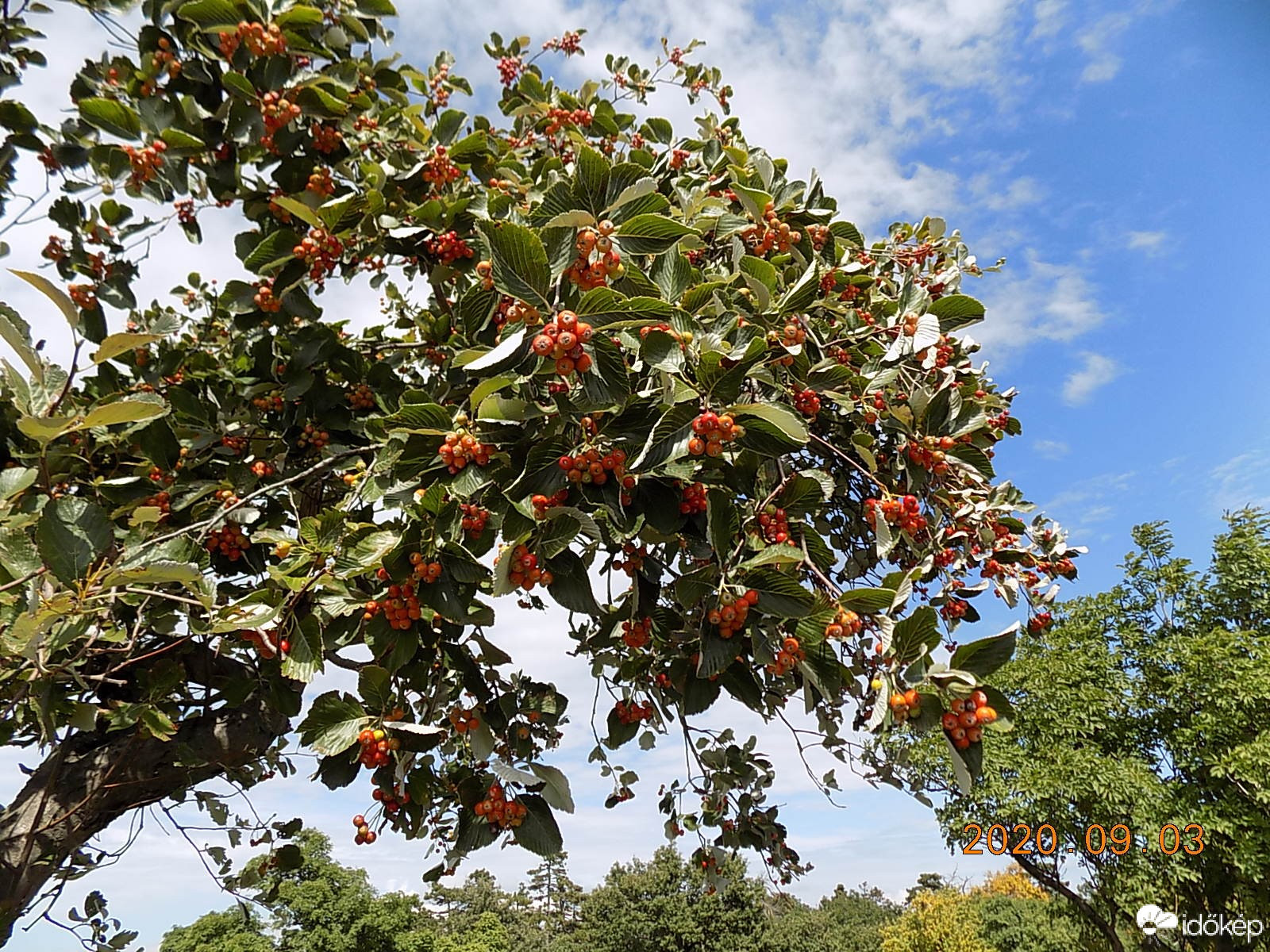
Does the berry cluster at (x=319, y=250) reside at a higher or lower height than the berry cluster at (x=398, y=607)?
higher

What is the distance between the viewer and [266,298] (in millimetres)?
2428

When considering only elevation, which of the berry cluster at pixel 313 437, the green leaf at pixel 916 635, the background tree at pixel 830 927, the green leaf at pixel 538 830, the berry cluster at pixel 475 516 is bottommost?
the background tree at pixel 830 927

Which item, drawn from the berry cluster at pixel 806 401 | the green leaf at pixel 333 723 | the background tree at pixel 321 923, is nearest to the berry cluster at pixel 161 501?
the green leaf at pixel 333 723

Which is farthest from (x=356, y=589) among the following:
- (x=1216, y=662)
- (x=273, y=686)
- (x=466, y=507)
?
(x=1216, y=662)

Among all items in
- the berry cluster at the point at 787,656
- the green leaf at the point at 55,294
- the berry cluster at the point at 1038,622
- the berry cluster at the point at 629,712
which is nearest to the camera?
the green leaf at the point at 55,294

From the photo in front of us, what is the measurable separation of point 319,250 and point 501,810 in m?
1.72

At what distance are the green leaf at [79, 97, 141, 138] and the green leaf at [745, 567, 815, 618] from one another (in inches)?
94.6

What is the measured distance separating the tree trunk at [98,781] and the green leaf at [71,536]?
1.51m

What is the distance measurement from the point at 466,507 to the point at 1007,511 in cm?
168

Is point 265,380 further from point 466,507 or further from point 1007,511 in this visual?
point 1007,511

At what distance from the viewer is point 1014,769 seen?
1075 centimetres

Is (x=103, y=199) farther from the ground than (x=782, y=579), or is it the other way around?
(x=103, y=199)

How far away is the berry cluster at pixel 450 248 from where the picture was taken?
2.33m

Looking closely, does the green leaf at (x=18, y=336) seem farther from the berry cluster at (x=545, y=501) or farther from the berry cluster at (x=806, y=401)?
the berry cluster at (x=806, y=401)
